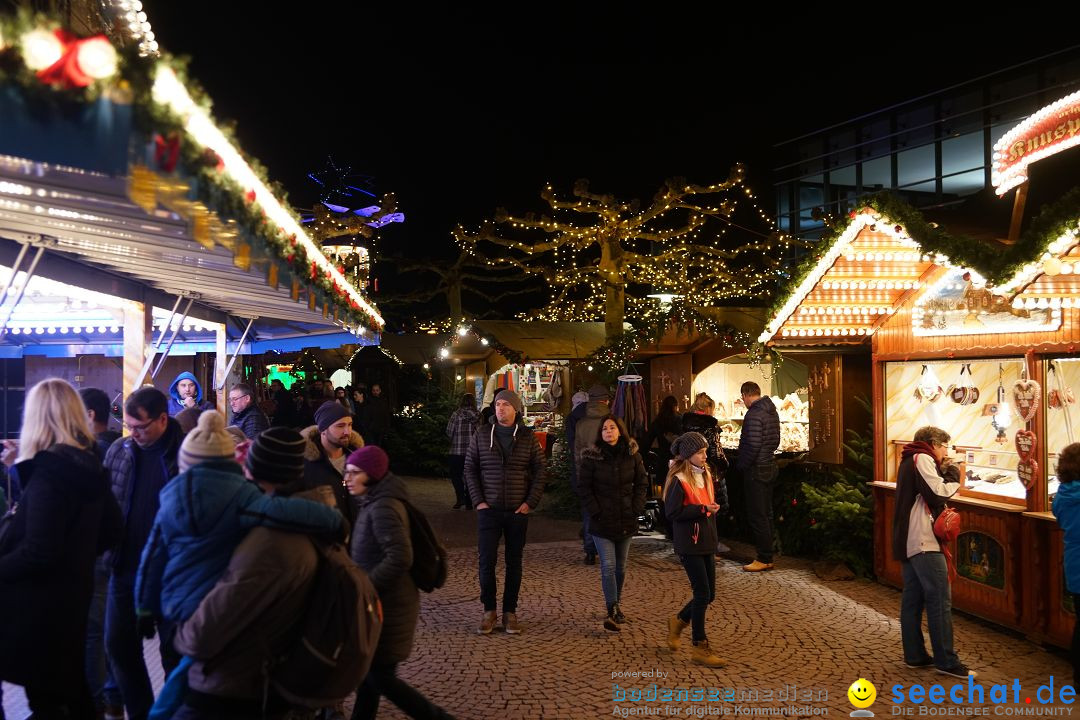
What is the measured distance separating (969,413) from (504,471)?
4.81 m

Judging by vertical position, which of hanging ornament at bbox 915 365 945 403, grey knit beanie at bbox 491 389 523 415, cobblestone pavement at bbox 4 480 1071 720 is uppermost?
hanging ornament at bbox 915 365 945 403

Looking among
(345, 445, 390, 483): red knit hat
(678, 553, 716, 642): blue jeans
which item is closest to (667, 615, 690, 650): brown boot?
(678, 553, 716, 642): blue jeans

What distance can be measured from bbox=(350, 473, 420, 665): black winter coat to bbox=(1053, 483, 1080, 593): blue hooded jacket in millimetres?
4257

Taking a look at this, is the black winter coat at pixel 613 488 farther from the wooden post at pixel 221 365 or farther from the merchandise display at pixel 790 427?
the merchandise display at pixel 790 427

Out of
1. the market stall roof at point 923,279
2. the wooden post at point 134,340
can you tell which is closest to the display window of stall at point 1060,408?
the market stall roof at point 923,279

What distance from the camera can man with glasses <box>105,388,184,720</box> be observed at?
173 inches

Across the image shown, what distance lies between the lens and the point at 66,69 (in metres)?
2.63

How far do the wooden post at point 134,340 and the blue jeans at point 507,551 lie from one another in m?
3.16

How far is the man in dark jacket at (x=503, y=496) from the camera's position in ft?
22.3

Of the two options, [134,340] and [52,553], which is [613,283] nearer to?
[134,340]

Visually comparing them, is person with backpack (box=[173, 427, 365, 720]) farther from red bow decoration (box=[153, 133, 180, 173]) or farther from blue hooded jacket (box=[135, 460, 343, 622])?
red bow decoration (box=[153, 133, 180, 173])

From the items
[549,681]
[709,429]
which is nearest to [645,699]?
[549,681]

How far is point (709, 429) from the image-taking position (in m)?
9.62

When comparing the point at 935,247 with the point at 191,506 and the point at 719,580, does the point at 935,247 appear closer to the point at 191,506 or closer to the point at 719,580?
the point at 719,580
